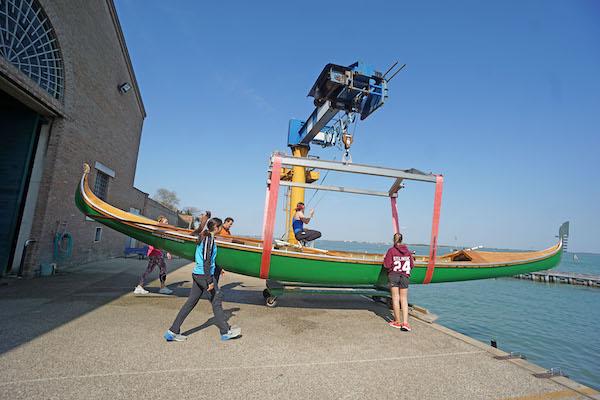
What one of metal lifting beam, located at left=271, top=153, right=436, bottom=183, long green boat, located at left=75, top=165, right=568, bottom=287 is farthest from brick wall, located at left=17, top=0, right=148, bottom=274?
metal lifting beam, located at left=271, top=153, right=436, bottom=183

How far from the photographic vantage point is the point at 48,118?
8.58 m

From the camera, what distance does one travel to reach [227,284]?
30.3ft

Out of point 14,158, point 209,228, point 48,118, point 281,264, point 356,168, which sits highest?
point 48,118

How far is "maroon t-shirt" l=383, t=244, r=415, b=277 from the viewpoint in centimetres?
545

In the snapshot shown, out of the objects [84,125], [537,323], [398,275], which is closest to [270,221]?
[398,275]

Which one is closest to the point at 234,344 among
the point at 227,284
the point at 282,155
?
the point at 282,155

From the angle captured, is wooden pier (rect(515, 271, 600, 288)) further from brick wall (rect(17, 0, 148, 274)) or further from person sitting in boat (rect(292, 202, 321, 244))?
brick wall (rect(17, 0, 148, 274))

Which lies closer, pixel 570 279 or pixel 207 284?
pixel 207 284

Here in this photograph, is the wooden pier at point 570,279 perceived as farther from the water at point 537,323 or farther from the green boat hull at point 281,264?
the green boat hull at point 281,264

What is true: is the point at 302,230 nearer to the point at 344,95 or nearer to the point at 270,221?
the point at 270,221

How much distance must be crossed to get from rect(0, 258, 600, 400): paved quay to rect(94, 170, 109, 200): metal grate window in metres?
6.89

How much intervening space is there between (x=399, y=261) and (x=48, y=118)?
10649 mm

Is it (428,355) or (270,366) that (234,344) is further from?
(428,355)

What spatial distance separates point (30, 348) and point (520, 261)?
10107mm
